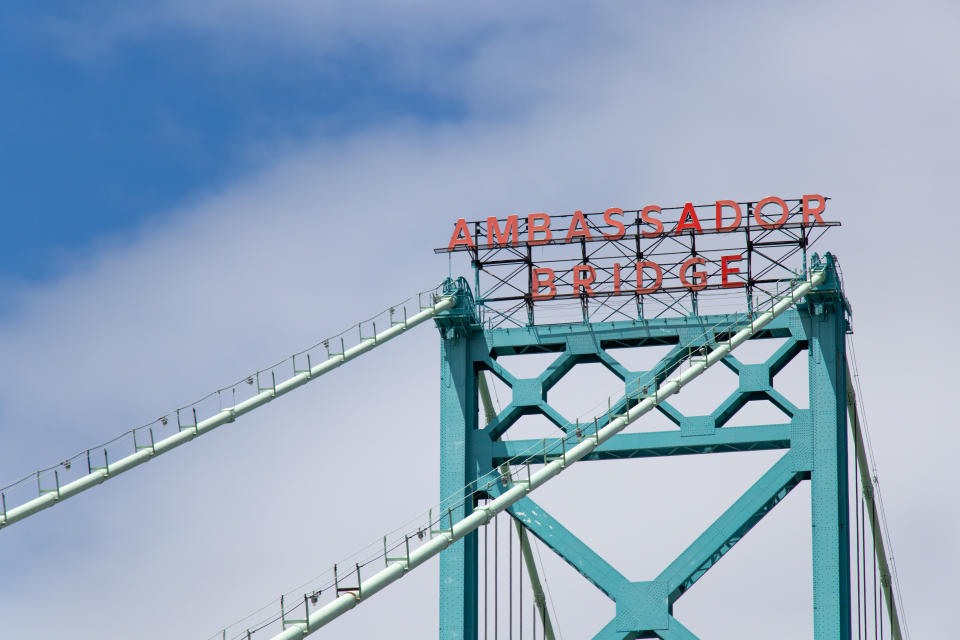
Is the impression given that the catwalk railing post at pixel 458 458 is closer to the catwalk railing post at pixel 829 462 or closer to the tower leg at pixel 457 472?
the tower leg at pixel 457 472

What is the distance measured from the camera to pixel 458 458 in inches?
2931

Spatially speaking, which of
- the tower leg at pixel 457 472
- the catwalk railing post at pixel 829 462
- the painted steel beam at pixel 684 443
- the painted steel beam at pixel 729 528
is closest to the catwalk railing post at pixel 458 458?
the tower leg at pixel 457 472

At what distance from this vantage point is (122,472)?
219ft

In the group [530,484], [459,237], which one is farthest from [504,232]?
[530,484]

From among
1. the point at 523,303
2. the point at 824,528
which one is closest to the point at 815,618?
the point at 824,528

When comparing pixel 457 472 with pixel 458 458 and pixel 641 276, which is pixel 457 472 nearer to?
pixel 458 458

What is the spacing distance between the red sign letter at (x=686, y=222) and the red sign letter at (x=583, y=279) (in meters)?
2.67

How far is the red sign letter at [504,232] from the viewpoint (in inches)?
3024

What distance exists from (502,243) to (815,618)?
14.6 metres

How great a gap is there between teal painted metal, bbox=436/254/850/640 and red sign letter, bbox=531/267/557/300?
41.3 inches

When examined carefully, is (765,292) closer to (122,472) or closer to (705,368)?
(705,368)

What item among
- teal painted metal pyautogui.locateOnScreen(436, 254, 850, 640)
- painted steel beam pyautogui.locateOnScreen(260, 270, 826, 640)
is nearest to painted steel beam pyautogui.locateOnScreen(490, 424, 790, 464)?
teal painted metal pyautogui.locateOnScreen(436, 254, 850, 640)

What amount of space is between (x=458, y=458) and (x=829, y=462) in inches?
410

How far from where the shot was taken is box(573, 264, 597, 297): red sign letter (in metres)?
76.1
